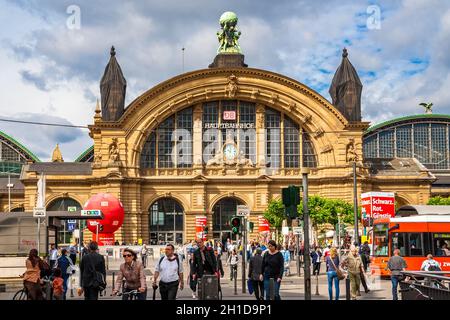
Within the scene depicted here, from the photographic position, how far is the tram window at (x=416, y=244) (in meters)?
37.5

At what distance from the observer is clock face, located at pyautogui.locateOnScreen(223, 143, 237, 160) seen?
259ft

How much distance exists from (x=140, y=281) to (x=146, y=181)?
5986 centimetres

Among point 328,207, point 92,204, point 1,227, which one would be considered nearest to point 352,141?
point 328,207

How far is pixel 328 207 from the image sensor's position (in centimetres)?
6769

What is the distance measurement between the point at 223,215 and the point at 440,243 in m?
42.2

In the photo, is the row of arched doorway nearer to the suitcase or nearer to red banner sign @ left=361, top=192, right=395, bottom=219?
red banner sign @ left=361, top=192, right=395, bottom=219

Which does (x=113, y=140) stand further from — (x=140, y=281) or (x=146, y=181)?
(x=140, y=281)

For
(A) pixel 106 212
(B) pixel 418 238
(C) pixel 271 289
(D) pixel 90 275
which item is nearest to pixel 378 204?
(B) pixel 418 238

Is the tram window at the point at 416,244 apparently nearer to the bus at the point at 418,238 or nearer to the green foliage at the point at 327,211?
the bus at the point at 418,238

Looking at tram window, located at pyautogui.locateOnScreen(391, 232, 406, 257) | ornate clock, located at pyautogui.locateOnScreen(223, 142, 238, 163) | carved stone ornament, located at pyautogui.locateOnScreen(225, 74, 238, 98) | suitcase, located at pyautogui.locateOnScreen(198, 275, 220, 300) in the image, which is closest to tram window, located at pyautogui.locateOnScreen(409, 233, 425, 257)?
tram window, located at pyautogui.locateOnScreen(391, 232, 406, 257)

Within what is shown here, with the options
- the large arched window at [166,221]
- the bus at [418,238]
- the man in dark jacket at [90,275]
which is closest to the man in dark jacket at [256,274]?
the man in dark jacket at [90,275]

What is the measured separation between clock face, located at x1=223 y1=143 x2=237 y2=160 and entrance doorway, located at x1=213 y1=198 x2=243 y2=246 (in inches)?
163

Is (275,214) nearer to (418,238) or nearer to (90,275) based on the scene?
(418,238)

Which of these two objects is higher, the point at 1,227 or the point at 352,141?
the point at 352,141
